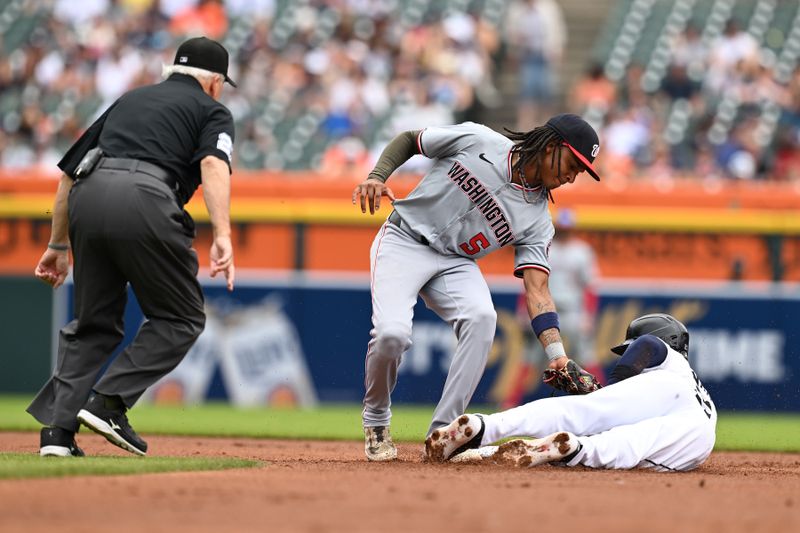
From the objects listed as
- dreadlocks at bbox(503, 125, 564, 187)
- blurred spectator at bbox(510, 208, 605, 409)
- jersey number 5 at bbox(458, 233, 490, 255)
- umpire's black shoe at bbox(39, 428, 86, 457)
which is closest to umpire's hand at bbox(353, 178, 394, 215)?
jersey number 5 at bbox(458, 233, 490, 255)

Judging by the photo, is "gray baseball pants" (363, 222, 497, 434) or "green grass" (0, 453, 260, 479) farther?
"gray baseball pants" (363, 222, 497, 434)

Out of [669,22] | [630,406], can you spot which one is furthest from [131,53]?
[630,406]

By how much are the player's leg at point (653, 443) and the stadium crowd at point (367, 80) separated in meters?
8.29

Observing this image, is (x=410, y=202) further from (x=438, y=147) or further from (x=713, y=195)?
(x=713, y=195)

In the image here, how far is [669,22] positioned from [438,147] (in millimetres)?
12245

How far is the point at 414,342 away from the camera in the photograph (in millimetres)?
12758

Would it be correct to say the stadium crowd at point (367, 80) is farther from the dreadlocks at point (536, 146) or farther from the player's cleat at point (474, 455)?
the player's cleat at point (474, 455)

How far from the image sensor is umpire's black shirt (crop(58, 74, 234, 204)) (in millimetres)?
6238

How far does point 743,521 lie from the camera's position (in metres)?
4.58

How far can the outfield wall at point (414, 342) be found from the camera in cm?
1262

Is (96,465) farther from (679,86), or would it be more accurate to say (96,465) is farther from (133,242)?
(679,86)

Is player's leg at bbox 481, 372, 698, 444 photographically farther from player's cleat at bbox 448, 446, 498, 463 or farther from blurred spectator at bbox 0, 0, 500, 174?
blurred spectator at bbox 0, 0, 500, 174

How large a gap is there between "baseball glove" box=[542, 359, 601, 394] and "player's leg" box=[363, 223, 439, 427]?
0.73 metres

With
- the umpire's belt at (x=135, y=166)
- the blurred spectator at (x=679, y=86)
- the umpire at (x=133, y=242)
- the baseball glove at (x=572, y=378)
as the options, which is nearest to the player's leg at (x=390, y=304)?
the baseball glove at (x=572, y=378)
